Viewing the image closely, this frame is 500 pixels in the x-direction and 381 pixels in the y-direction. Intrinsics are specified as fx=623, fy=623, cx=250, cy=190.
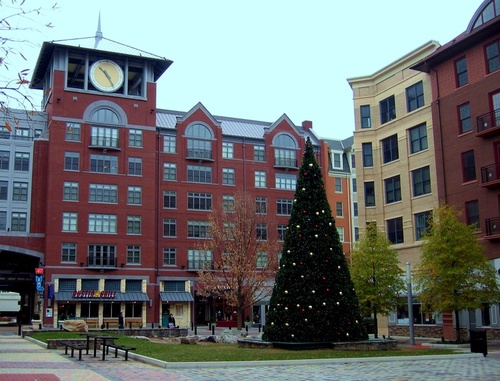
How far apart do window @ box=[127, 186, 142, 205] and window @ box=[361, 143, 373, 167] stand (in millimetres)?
29367

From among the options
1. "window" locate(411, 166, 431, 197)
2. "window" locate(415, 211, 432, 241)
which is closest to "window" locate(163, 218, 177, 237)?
"window" locate(411, 166, 431, 197)

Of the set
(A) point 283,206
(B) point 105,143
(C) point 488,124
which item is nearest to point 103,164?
(B) point 105,143

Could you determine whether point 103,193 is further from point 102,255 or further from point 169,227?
point 169,227

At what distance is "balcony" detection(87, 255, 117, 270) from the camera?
208 feet

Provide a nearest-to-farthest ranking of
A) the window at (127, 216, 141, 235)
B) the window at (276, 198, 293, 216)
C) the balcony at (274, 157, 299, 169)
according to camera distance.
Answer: the window at (127, 216, 141, 235)
the window at (276, 198, 293, 216)
the balcony at (274, 157, 299, 169)

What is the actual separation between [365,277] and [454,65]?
14.1 metres

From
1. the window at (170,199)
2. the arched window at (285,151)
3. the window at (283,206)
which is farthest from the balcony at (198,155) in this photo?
the window at (283,206)

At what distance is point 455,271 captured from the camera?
99.0 ft

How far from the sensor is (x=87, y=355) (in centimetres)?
2284

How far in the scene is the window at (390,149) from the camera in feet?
142

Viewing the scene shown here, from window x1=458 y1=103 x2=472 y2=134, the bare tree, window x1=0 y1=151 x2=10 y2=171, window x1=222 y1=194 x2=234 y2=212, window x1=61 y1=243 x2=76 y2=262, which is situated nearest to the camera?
window x1=458 y1=103 x2=472 y2=134

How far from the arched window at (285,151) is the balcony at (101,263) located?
22832 millimetres

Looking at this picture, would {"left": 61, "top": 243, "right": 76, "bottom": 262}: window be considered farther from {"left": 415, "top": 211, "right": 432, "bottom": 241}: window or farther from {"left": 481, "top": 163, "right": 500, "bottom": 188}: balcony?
{"left": 481, "top": 163, "right": 500, "bottom": 188}: balcony

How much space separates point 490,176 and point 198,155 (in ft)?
136
